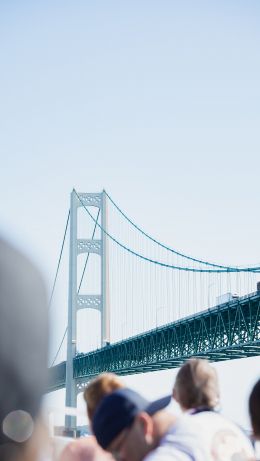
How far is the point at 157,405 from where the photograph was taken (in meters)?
1.87

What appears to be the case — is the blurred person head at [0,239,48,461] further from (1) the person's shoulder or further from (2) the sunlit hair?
(2) the sunlit hair

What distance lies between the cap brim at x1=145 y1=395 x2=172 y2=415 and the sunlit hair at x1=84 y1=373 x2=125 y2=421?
2.26ft

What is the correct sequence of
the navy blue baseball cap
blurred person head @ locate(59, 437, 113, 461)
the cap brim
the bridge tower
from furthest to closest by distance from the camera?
1. the bridge tower
2. blurred person head @ locate(59, 437, 113, 461)
3. the cap brim
4. the navy blue baseball cap

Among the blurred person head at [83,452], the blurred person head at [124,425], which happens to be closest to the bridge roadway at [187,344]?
the blurred person head at [83,452]

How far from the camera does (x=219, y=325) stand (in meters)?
40.0

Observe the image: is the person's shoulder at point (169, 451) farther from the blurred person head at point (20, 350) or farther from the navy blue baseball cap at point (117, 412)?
the blurred person head at point (20, 350)

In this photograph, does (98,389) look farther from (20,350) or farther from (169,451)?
(20,350)

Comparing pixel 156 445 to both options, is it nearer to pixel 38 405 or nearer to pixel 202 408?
pixel 202 408

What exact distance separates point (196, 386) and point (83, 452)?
654mm

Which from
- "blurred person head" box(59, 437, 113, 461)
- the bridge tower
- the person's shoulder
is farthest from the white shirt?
the bridge tower

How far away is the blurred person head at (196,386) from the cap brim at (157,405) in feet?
2.35

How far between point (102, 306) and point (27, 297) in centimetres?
5112

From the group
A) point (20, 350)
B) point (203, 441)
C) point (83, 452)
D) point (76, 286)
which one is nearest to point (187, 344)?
point (76, 286)

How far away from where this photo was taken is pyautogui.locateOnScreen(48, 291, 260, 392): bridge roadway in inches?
1487
